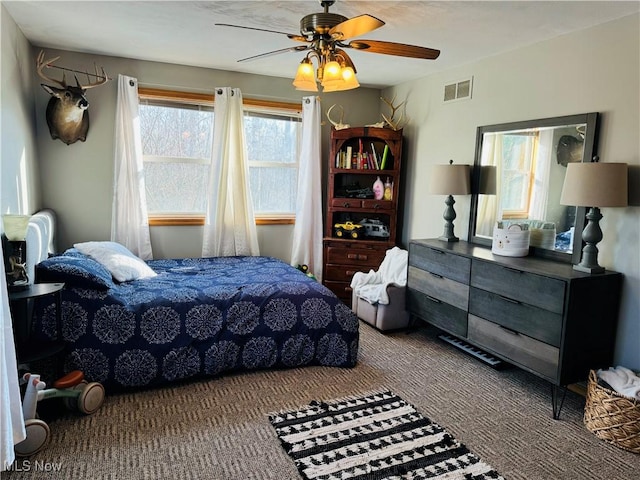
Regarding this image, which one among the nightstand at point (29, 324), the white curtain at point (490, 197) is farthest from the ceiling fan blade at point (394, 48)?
the nightstand at point (29, 324)

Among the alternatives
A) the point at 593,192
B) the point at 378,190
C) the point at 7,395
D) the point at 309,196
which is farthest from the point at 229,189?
the point at 593,192

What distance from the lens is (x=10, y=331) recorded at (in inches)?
74.8

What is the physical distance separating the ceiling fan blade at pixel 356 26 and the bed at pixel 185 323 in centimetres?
171

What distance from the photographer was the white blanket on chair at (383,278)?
3861mm

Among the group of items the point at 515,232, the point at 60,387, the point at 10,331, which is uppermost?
the point at 515,232

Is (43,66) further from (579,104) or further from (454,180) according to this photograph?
(579,104)

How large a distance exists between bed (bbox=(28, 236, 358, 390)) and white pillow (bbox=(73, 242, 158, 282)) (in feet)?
0.12

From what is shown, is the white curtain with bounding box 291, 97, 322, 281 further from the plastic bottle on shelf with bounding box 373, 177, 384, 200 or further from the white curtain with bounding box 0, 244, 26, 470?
the white curtain with bounding box 0, 244, 26, 470

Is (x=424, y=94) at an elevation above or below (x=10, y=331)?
above

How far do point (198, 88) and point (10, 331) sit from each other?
10.1 feet

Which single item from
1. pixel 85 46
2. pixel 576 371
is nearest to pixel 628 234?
pixel 576 371

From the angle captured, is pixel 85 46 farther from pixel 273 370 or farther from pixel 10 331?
pixel 273 370

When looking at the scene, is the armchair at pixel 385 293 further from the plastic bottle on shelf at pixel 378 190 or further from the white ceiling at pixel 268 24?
the white ceiling at pixel 268 24

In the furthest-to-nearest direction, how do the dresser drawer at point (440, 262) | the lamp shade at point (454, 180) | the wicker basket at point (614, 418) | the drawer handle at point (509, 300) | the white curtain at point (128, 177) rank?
1. the white curtain at point (128, 177)
2. the lamp shade at point (454, 180)
3. the dresser drawer at point (440, 262)
4. the drawer handle at point (509, 300)
5. the wicker basket at point (614, 418)
